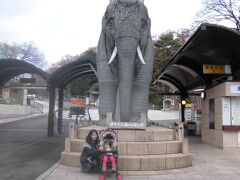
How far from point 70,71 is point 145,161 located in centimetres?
855

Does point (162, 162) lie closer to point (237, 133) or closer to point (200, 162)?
point (200, 162)

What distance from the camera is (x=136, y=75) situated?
412 inches

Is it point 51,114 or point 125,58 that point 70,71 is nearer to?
point 51,114

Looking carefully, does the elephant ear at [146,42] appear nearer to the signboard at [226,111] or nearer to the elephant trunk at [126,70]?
the elephant trunk at [126,70]

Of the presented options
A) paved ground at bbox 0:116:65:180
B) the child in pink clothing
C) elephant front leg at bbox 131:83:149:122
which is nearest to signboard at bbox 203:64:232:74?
elephant front leg at bbox 131:83:149:122

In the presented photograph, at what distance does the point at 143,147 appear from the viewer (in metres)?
8.05

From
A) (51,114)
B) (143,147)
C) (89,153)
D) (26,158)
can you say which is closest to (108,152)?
(89,153)

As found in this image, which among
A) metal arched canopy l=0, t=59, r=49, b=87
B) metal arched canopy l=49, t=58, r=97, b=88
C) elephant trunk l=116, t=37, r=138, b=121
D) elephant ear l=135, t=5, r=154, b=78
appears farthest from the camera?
metal arched canopy l=0, t=59, r=49, b=87

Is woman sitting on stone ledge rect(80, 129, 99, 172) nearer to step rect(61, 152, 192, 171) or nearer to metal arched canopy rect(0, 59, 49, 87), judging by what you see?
step rect(61, 152, 192, 171)

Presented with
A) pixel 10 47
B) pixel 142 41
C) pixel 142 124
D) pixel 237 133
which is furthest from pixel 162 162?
pixel 10 47

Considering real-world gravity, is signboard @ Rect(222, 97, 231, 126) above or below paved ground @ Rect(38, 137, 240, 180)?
above

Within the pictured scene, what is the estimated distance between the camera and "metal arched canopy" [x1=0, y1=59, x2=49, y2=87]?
14598mm

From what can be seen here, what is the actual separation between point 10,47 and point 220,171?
50329 millimetres

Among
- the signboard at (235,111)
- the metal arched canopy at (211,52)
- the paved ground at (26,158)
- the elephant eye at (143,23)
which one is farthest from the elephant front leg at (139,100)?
the signboard at (235,111)
